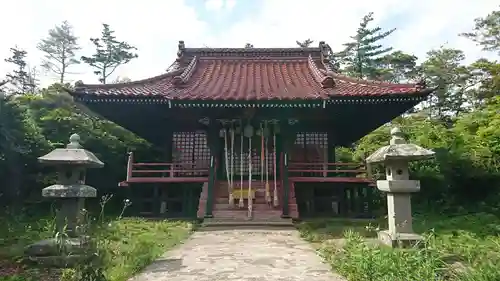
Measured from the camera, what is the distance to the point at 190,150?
13.8m

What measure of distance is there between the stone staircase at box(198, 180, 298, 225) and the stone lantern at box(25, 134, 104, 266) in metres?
4.40

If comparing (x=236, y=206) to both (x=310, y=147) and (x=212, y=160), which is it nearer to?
(x=212, y=160)

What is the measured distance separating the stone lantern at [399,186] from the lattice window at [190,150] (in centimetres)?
800

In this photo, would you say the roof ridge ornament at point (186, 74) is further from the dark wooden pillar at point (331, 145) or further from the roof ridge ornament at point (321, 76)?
the dark wooden pillar at point (331, 145)

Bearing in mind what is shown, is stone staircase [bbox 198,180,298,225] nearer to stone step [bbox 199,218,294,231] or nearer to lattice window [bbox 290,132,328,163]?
stone step [bbox 199,218,294,231]

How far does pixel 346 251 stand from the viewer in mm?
5418

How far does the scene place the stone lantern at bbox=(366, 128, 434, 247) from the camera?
244 inches

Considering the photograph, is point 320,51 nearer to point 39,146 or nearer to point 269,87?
point 269,87

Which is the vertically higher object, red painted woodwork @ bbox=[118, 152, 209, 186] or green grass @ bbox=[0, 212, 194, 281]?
red painted woodwork @ bbox=[118, 152, 209, 186]

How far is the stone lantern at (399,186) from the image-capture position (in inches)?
244

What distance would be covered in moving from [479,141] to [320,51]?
706 centimetres

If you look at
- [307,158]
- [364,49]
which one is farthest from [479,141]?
[364,49]

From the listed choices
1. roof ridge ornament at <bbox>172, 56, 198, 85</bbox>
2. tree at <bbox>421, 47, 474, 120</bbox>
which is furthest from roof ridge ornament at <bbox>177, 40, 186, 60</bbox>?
tree at <bbox>421, 47, 474, 120</bbox>

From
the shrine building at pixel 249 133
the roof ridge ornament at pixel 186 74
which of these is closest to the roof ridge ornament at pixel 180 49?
the roof ridge ornament at pixel 186 74
